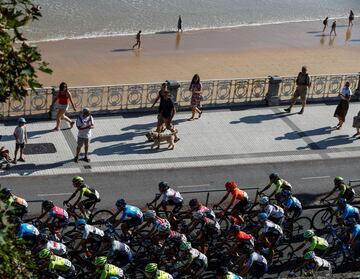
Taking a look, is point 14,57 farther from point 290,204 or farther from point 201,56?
point 201,56

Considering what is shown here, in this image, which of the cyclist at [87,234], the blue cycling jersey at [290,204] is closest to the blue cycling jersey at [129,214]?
the cyclist at [87,234]

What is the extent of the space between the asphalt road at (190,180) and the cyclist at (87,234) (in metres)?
3.03

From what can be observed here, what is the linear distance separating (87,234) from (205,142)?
8661mm

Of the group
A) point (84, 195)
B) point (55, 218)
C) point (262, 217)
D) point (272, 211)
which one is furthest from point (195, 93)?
point (55, 218)

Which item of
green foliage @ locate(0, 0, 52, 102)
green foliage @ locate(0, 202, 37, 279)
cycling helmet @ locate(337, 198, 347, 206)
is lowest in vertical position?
cycling helmet @ locate(337, 198, 347, 206)

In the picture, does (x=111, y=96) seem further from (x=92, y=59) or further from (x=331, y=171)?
(x=92, y=59)

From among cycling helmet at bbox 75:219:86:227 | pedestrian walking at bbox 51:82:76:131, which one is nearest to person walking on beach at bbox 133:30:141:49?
pedestrian walking at bbox 51:82:76:131

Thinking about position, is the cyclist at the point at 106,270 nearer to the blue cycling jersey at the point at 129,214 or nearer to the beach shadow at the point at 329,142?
the blue cycling jersey at the point at 129,214

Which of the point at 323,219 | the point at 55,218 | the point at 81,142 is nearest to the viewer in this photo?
the point at 55,218

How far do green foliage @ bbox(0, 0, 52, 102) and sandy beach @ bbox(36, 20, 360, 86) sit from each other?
2257 cm

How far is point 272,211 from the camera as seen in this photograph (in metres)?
17.9

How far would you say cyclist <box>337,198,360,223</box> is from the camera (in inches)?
709

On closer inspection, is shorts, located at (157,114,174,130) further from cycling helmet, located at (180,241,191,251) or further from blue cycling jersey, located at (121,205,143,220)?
cycling helmet, located at (180,241,191,251)

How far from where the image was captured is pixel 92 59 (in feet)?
119
